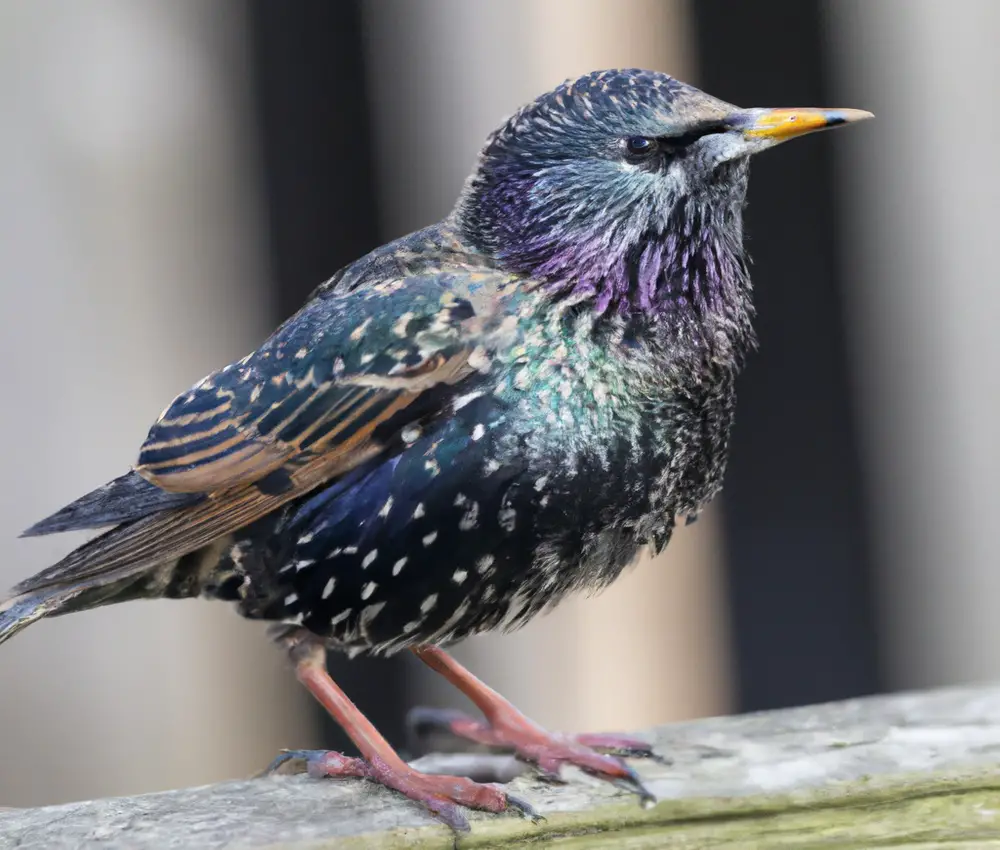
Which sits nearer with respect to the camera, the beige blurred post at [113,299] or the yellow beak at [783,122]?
the yellow beak at [783,122]

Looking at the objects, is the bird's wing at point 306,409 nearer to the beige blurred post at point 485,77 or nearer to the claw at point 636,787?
the claw at point 636,787

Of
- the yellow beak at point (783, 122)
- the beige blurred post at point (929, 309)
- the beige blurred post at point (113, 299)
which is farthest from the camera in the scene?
the beige blurred post at point (929, 309)

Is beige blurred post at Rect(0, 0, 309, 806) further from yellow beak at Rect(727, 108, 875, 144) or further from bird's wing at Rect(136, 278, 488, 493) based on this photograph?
yellow beak at Rect(727, 108, 875, 144)

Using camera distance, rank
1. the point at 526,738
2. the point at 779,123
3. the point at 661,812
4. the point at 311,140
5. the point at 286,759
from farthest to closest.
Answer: the point at 311,140 → the point at 526,738 → the point at 286,759 → the point at 661,812 → the point at 779,123

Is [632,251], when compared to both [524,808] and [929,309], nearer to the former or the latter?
[524,808]

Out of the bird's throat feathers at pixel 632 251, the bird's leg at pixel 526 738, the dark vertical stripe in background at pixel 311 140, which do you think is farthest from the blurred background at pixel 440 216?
the bird's throat feathers at pixel 632 251

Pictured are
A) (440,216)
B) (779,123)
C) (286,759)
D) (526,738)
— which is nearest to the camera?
(779,123)

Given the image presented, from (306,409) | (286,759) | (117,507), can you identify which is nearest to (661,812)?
(286,759)

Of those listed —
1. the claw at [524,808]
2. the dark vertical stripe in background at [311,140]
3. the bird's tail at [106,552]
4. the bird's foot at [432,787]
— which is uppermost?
the dark vertical stripe in background at [311,140]
